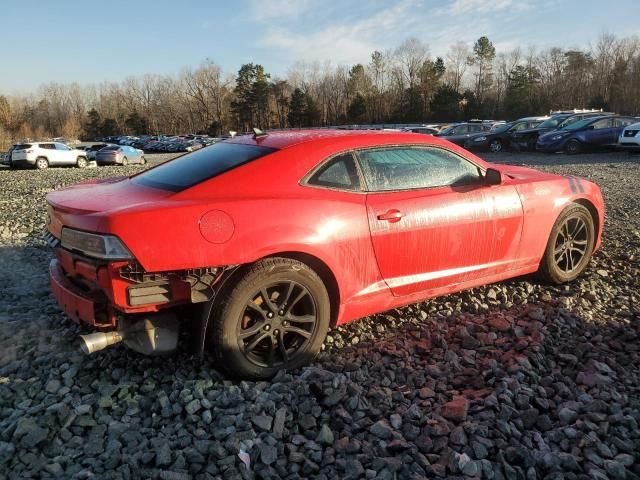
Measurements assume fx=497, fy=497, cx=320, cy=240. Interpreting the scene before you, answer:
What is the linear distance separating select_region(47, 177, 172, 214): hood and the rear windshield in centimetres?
10

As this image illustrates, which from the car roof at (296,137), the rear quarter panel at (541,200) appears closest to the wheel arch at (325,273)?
the car roof at (296,137)

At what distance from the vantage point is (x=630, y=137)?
1784cm

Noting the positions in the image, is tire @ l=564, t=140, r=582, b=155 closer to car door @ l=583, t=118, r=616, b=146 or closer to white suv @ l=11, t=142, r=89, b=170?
car door @ l=583, t=118, r=616, b=146

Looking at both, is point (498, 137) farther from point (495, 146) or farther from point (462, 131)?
point (462, 131)

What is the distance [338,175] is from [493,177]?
129cm

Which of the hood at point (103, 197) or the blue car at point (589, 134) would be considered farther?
the blue car at point (589, 134)

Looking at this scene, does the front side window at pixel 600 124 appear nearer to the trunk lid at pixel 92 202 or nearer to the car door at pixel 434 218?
the car door at pixel 434 218

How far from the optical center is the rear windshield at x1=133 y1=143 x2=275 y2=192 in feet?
10.2

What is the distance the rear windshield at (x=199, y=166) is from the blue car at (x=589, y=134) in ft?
64.2

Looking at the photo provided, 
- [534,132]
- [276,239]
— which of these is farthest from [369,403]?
[534,132]

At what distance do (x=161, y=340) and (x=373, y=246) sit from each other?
55.8 inches

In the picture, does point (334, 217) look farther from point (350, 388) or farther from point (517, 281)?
point (517, 281)

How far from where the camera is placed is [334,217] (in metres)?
3.09

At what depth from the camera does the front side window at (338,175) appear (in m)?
3.19
